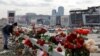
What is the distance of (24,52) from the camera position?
14.1 meters

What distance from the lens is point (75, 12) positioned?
13300 centimetres

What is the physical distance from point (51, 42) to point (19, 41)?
9.19 m

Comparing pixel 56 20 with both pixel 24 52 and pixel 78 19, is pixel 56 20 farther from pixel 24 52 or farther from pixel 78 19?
pixel 24 52

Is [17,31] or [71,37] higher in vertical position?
[71,37]

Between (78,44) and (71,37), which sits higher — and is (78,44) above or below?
below

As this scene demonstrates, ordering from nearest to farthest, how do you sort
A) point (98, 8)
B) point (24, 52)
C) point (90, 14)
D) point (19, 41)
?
point (24, 52) → point (19, 41) → point (90, 14) → point (98, 8)

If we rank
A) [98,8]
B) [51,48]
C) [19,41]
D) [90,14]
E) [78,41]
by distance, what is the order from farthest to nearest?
[98,8] → [90,14] → [19,41] → [51,48] → [78,41]

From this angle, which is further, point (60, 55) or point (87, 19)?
point (87, 19)

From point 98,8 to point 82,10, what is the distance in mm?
7729

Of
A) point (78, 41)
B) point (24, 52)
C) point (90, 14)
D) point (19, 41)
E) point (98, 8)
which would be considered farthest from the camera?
point (98, 8)

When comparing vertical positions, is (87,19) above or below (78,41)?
below

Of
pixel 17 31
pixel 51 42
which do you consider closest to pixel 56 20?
pixel 17 31

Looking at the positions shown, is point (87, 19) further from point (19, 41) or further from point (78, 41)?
point (78, 41)

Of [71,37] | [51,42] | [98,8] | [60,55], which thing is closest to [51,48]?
[51,42]
